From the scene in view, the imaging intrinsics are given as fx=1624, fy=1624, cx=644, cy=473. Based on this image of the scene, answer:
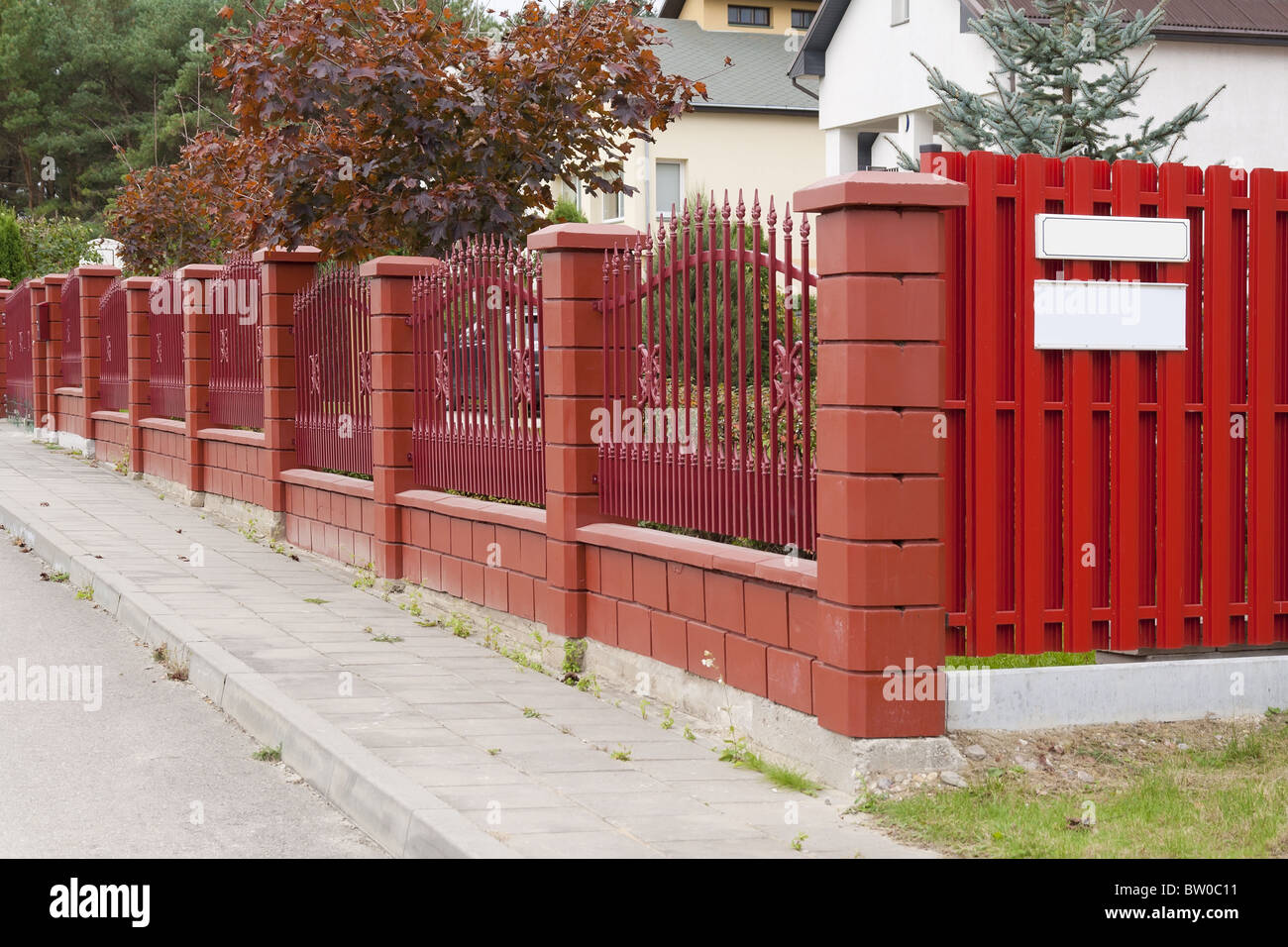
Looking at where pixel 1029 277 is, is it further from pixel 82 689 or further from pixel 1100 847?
pixel 82 689

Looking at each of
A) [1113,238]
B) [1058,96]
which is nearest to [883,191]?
[1113,238]

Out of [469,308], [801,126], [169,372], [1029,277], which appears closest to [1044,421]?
[1029,277]

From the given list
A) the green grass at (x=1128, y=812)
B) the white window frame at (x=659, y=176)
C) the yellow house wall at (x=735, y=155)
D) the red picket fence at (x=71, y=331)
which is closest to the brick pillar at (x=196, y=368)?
the red picket fence at (x=71, y=331)

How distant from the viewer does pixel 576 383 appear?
842 centimetres

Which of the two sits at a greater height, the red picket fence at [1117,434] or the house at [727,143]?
the house at [727,143]

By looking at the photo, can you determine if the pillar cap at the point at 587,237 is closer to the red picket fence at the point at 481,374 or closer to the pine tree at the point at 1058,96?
the red picket fence at the point at 481,374

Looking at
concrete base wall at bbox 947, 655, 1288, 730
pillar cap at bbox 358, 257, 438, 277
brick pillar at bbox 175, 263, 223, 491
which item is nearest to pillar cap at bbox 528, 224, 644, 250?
pillar cap at bbox 358, 257, 438, 277

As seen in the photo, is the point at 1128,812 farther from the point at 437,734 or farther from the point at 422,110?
the point at 422,110

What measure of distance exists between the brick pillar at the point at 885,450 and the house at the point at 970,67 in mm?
14730

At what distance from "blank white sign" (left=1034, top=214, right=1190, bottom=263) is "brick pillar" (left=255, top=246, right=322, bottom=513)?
8130 mm

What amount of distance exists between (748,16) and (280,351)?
107 ft

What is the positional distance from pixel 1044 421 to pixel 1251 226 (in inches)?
54.6

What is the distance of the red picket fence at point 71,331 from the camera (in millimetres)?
21734

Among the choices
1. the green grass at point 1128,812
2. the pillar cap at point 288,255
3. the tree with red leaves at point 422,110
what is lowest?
the green grass at point 1128,812
